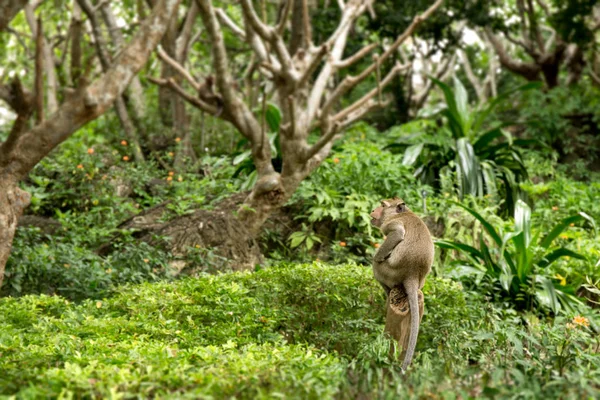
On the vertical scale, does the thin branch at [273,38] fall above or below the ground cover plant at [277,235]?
above

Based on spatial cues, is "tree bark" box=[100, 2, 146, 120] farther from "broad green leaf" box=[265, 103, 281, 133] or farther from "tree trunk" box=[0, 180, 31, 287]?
"tree trunk" box=[0, 180, 31, 287]

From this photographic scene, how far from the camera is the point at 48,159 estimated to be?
9969 millimetres

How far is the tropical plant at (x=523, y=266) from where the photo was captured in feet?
22.3

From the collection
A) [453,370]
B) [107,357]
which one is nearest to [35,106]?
[107,357]

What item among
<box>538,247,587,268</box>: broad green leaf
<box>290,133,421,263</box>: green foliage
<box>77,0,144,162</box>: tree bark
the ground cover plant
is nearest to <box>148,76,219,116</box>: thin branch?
the ground cover plant

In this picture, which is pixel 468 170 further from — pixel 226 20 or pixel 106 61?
pixel 106 61

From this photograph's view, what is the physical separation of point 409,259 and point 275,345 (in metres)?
0.98

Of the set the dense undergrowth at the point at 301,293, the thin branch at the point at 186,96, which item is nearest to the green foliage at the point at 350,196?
the dense undergrowth at the point at 301,293

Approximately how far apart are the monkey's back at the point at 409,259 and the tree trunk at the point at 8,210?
290 centimetres

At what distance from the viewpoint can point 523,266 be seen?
6.94 metres

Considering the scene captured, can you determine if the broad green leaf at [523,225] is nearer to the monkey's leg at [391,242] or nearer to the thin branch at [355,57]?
the monkey's leg at [391,242]

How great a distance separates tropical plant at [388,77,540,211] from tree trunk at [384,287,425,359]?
457 centimetres

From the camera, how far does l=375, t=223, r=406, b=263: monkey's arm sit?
4480mm

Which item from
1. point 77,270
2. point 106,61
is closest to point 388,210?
point 77,270
